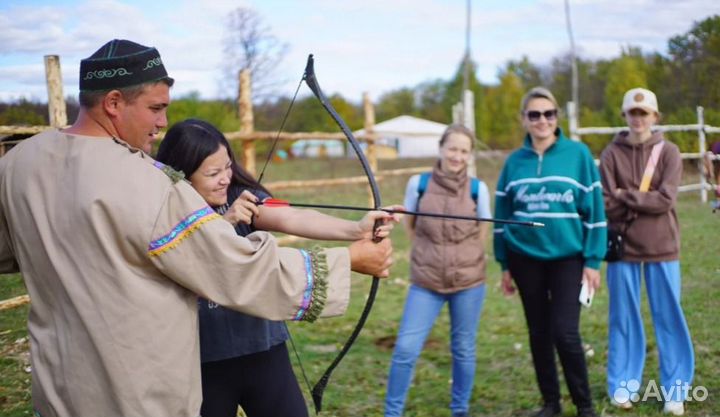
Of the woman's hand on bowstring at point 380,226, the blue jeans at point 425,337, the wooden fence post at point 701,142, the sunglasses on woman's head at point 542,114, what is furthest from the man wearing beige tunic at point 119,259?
the wooden fence post at point 701,142

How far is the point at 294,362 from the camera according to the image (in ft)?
16.3

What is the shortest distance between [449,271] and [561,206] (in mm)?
619

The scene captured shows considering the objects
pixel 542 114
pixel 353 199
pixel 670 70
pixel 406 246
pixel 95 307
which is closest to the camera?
pixel 95 307

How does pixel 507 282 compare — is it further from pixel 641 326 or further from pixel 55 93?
pixel 55 93

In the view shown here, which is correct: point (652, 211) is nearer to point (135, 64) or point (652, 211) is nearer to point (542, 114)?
point (542, 114)

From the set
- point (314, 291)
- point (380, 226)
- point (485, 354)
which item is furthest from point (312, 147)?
point (314, 291)

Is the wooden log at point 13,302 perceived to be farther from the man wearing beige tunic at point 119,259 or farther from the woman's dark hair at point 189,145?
the man wearing beige tunic at point 119,259

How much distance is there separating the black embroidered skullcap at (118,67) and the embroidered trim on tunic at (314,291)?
0.60m

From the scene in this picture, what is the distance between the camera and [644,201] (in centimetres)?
383

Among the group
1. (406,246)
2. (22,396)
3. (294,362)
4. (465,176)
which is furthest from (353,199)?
(22,396)

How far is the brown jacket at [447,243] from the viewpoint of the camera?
376 centimetres

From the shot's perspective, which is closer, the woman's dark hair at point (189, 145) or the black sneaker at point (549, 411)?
the woman's dark hair at point (189, 145)

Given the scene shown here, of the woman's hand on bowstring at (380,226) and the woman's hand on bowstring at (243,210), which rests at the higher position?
the woman's hand on bowstring at (243,210)

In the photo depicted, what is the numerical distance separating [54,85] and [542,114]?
7.54 ft
